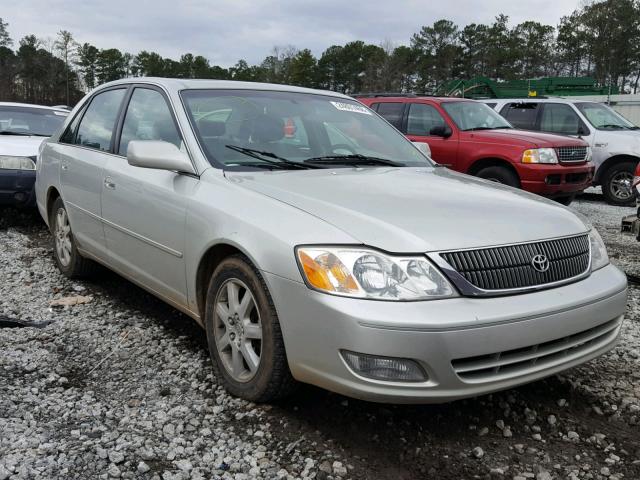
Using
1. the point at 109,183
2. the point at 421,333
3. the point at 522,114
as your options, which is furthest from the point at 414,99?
the point at 421,333

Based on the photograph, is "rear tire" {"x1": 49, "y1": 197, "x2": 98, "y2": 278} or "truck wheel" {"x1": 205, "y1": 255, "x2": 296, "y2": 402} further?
"rear tire" {"x1": 49, "y1": 197, "x2": 98, "y2": 278}

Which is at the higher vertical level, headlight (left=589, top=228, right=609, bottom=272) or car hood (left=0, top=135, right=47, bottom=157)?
car hood (left=0, top=135, right=47, bottom=157)

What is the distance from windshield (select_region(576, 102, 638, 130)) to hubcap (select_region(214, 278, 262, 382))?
982 cm

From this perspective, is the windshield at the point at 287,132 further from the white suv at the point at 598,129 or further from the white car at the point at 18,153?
the white suv at the point at 598,129

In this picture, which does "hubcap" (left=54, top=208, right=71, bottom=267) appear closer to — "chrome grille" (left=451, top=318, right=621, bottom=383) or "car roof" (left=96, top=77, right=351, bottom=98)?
"car roof" (left=96, top=77, right=351, bottom=98)

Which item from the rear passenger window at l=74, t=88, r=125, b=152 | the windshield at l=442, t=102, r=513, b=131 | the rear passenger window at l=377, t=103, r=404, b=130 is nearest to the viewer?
the rear passenger window at l=74, t=88, r=125, b=152

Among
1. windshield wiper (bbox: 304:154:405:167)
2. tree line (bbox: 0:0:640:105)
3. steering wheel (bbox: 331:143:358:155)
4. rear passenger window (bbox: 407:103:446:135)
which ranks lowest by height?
windshield wiper (bbox: 304:154:405:167)

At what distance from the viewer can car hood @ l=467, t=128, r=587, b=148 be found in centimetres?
844

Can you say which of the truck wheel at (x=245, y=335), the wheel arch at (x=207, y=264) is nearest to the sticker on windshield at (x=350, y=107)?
the wheel arch at (x=207, y=264)

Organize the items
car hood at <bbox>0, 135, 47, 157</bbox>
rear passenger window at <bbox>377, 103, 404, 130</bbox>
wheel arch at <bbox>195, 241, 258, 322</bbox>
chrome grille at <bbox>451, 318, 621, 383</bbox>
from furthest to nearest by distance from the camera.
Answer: rear passenger window at <bbox>377, 103, 404, 130</bbox>, car hood at <bbox>0, 135, 47, 157</bbox>, wheel arch at <bbox>195, 241, 258, 322</bbox>, chrome grille at <bbox>451, 318, 621, 383</bbox>

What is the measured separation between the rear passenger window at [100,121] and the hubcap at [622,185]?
29.9ft

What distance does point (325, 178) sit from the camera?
3.30 meters

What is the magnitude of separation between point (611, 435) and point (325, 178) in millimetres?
1828

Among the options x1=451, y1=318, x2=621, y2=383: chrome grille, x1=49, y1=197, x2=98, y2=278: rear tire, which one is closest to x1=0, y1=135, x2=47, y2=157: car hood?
x1=49, y1=197, x2=98, y2=278: rear tire
